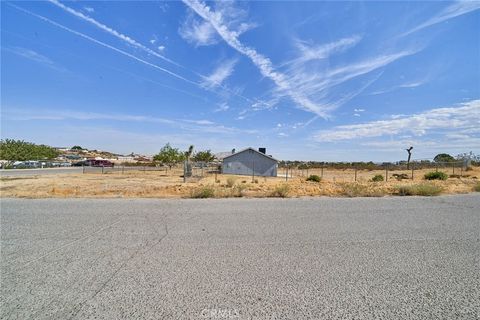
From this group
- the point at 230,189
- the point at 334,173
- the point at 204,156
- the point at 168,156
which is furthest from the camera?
the point at 204,156

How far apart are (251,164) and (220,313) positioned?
41305 mm

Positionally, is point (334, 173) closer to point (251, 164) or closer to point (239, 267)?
point (251, 164)

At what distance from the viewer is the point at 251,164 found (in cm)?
4403

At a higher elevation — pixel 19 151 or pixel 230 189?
pixel 19 151

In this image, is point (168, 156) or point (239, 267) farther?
point (168, 156)

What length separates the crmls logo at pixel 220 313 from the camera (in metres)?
2.73

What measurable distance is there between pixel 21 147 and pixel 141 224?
73.7 m

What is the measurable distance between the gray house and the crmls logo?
4027 centimetres

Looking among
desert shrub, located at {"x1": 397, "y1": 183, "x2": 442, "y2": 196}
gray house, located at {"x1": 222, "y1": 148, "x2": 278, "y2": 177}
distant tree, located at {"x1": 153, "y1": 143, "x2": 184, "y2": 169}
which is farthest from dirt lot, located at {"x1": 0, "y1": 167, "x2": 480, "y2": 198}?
distant tree, located at {"x1": 153, "y1": 143, "x2": 184, "y2": 169}

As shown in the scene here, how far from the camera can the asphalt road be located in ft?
9.58

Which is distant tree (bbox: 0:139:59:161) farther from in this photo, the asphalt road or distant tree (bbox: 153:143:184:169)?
the asphalt road

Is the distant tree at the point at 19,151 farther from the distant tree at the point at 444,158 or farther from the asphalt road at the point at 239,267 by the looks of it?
the distant tree at the point at 444,158

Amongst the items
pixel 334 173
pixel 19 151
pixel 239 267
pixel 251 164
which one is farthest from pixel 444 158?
pixel 19 151

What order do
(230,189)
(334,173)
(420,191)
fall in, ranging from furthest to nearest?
(334,173) < (230,189) < (420,191)
